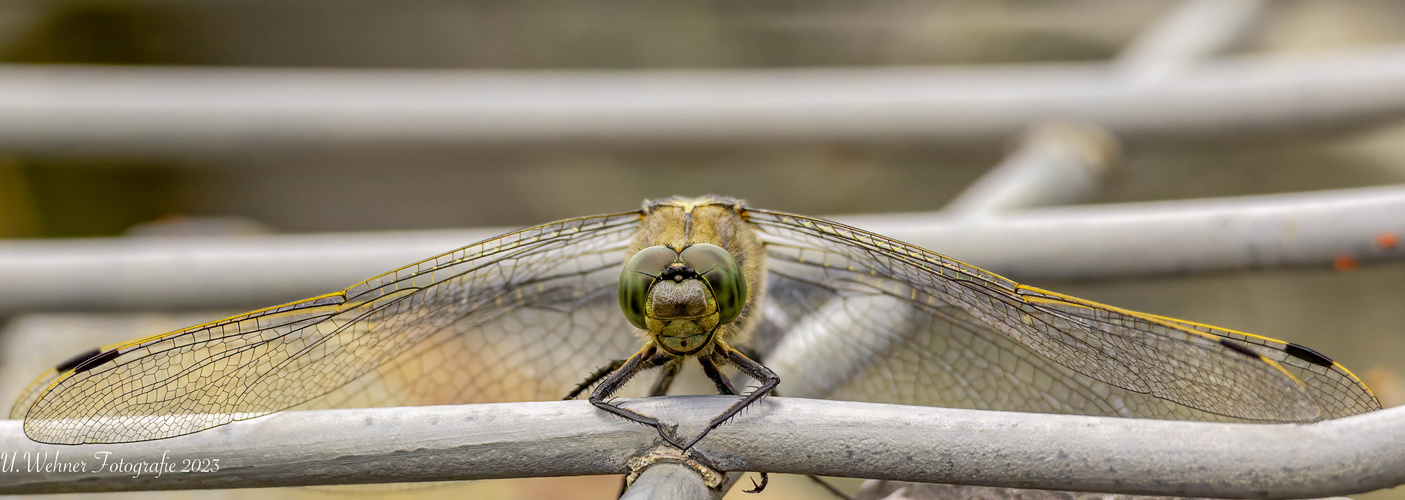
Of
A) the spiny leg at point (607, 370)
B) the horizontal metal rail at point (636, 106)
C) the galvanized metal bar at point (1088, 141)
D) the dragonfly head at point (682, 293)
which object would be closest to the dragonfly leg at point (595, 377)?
the spiny leg at point (607, 370)

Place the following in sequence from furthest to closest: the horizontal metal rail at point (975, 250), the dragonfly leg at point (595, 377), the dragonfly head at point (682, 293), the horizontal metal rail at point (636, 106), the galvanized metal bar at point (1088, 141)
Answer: the horizontal metal rail at point (636, 106) → the galvanized metal bar at point (1088, 141) → the horizontal metal rail at point (975, 250) → the dragonfly leg at point (595, 377) → the dragonfly head at point (682, 293)

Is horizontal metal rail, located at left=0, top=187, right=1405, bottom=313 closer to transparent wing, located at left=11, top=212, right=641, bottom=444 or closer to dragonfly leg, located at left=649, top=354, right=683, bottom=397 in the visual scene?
transparent wing, located at left=11, top=212, right=641, bottom=444

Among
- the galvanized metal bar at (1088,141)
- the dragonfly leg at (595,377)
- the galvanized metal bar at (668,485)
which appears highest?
the galvanized metal bar at (1088,141)

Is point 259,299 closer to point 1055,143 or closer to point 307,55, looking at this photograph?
point 1055,143

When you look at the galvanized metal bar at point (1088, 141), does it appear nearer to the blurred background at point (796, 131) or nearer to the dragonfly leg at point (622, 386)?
the blurred background at point (796, 131)

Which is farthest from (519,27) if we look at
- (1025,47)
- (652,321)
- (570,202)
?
(652,321)

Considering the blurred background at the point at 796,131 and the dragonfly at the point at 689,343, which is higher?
the blurred background at the point at 796,131
